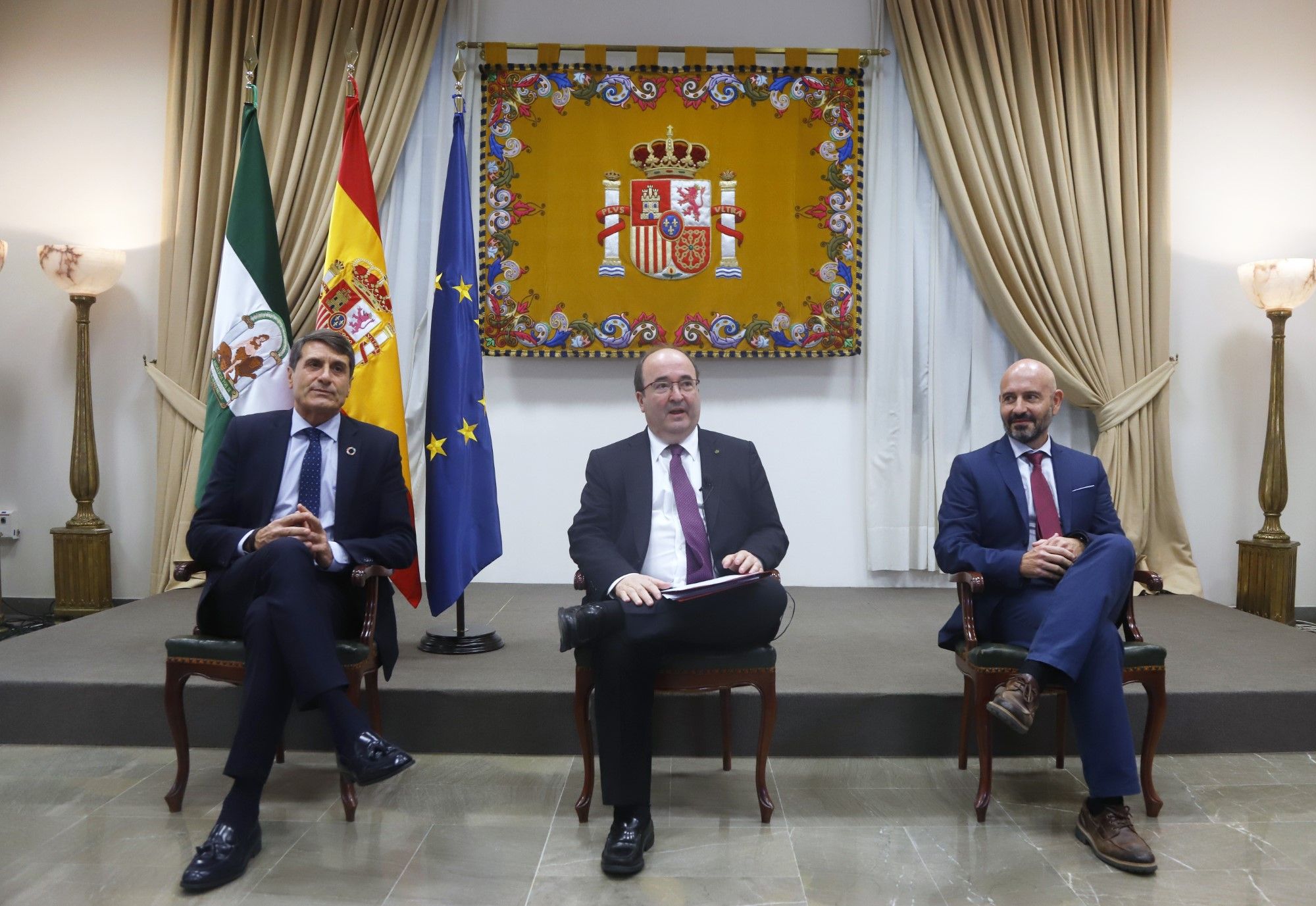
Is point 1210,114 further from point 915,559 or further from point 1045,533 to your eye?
point 1045,533

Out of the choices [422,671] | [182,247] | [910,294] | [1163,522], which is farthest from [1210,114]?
[182,247]

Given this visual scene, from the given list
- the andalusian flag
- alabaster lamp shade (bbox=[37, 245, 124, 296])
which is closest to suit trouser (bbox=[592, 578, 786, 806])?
the andalusian flag

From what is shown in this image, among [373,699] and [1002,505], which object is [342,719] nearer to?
[373,699]

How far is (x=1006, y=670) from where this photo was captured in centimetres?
256

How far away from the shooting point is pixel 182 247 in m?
4.92

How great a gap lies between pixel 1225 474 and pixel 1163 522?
49cm

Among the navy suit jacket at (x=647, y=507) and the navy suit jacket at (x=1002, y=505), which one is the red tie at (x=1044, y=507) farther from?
the navy suit jacket at (x=647, y=507)

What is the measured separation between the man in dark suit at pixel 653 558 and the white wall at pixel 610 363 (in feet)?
7.54

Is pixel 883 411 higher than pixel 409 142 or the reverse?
the reverse

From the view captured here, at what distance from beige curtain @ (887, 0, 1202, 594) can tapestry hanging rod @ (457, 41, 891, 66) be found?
0.24m

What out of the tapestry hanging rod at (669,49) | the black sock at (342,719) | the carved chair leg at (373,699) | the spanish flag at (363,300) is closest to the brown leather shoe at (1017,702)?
the black sock at (342,719)

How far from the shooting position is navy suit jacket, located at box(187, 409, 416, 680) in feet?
8.93

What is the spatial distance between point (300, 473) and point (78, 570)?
282 centimetres

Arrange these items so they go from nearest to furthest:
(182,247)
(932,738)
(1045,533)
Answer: (1045,533), (932,738), (182,247)
